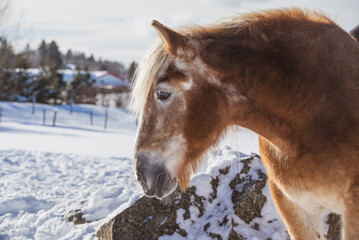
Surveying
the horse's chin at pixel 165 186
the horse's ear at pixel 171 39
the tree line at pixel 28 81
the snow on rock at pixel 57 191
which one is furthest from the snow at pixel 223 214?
the tree line at pixel 28 81

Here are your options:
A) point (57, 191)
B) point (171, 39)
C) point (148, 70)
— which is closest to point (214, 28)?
point (171, 39)

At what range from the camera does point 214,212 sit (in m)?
3.60

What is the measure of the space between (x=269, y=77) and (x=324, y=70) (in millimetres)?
297

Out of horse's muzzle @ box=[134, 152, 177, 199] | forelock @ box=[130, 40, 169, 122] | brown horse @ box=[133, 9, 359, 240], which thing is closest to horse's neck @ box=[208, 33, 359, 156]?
brown horse @ box=[133, 9, 359, 240]

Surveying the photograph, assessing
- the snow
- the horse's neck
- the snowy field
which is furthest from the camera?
the snowy field

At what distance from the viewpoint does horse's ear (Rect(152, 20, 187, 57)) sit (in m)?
1.82

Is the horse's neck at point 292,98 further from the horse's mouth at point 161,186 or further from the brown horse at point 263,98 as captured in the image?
the horse's mouth at point 161,186

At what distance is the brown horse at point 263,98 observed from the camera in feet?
5.93

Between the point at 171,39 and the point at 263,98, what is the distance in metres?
0.62

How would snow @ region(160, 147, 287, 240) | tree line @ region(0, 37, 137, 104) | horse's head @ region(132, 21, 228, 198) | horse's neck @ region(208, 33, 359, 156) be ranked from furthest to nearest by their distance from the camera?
tree line @ region(0, 37, 137, 104), snow @ region(160, 147, 287, 240), horse's head @ region(132, 21, 228, 198), horse's neck @ region(208, 33, 359, 156)

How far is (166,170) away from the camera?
78.9 inches

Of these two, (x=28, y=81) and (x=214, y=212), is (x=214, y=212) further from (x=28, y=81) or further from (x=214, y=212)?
(x=28, y=81)

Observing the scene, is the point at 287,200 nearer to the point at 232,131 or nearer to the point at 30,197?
the point at 232,131

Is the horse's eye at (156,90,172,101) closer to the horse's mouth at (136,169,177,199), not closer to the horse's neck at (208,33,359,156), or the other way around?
the horse's neck at (208,33,359,156)
